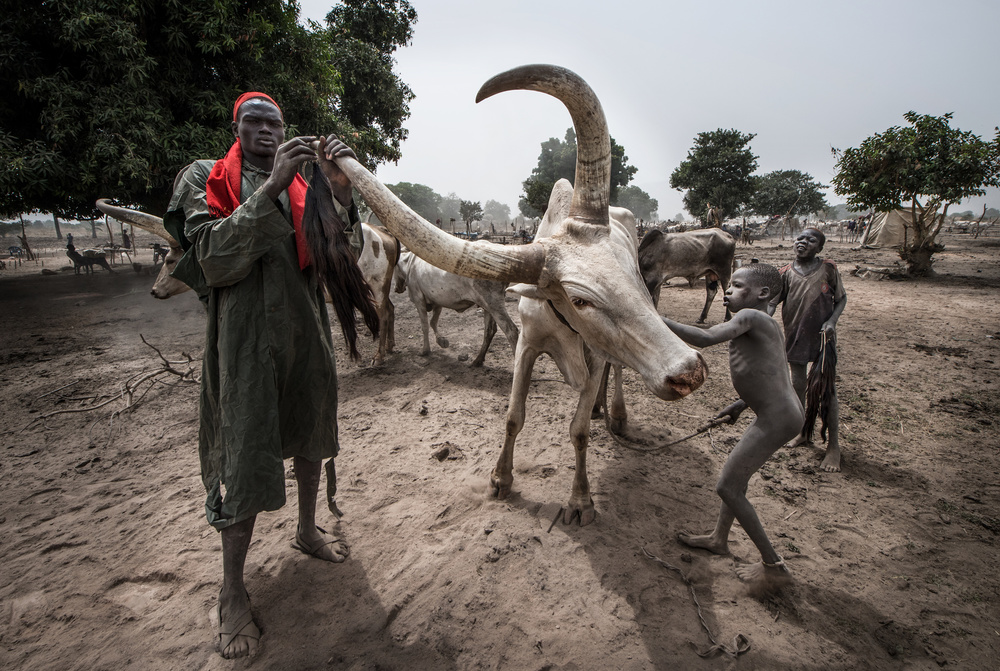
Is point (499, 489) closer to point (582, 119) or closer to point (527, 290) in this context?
point (527, 290)

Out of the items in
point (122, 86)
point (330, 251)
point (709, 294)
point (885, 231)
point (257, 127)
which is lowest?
point (709, 294)

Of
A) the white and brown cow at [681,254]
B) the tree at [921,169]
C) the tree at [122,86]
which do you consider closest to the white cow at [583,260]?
the white and brown cow at [681,254]

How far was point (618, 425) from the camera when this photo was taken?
13.7 feet

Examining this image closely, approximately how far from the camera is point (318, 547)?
8.36ft

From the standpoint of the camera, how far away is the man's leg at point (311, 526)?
2.39 metres

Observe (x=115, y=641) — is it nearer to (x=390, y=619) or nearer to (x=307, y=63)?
(x=390, y=619)

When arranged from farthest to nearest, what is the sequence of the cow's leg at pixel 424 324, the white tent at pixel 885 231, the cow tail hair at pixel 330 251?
the white tent at pixel 885 231 → the cow's leg at pixel 424 324 → the cow tail hair at pixel 330 251

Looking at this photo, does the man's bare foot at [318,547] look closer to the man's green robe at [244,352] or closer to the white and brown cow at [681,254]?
the man's green robe at [244,352]

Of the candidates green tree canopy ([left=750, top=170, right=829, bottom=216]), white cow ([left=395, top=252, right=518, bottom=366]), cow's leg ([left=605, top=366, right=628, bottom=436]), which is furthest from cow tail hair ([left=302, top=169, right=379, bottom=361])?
green tree canopy ([left=750, top=170, right=829, bottom=216])

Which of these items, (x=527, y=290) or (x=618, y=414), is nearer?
(x=527, y=290)

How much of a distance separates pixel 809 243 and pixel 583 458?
2688mm

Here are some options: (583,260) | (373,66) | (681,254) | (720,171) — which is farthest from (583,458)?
(720,171)

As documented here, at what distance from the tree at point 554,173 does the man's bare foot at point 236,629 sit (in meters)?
19.1

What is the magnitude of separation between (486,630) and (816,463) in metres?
3.08
